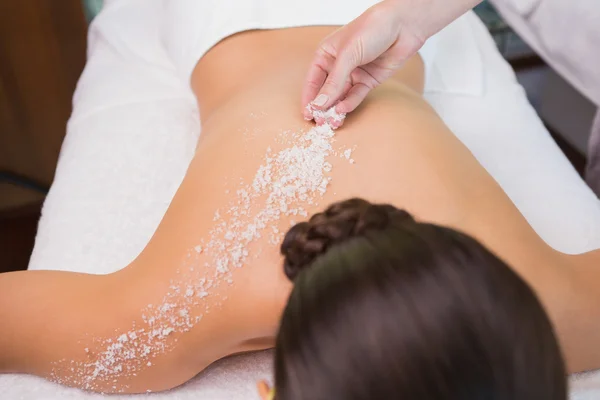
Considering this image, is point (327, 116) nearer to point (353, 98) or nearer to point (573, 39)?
point (353, 98)

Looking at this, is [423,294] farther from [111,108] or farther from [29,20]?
[29,20]

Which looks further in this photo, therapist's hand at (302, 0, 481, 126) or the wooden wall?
the wooden wall

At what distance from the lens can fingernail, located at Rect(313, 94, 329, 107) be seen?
2.77 feet

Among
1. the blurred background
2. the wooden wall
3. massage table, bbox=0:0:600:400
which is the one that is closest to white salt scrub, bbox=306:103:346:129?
massage table, bbox=0:0:600:400

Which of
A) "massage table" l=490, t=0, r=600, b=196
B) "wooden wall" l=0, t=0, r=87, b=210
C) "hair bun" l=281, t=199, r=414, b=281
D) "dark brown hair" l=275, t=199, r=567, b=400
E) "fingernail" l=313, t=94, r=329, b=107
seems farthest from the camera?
"wooden wall" l=0, t=0, r=87, b=210

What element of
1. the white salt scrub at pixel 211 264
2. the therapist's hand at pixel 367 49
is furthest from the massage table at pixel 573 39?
the white salt scrub at pixel 211 264

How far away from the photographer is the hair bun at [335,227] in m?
0.58

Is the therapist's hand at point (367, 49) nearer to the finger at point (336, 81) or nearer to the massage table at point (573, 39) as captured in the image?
the finger at point (336, 81)

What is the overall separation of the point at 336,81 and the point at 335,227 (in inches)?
13.7

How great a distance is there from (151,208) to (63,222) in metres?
0.15

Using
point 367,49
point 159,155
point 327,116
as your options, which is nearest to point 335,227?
point 327,116

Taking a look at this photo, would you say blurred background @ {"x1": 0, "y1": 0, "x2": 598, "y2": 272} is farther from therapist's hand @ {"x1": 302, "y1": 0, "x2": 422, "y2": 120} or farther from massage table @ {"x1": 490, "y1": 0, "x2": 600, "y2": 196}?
therapist's hand @ {"x1": 302, "y1": 0, "x2": 422, "y2": 120}

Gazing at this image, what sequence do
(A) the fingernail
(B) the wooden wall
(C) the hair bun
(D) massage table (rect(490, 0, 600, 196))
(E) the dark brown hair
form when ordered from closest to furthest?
(E) the dark brown hair → (C) the hair bun → (A) the fingernail → (D) massage table (rect(490, 0, 600, 196)) → (B) the wooden wall

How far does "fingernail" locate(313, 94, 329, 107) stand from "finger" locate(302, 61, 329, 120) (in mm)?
23
